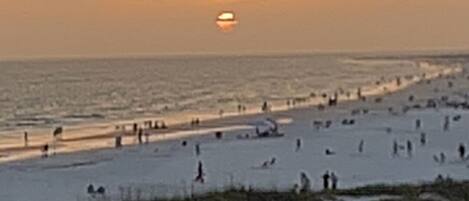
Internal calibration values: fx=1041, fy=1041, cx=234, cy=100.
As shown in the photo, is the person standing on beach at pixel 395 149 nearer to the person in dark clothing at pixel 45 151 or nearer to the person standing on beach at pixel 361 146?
the person standing on beach at pixel 361 146

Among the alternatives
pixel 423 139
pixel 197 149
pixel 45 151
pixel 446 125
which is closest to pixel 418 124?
pixel 446 125

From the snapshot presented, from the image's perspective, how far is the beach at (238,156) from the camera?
3559 centimetres

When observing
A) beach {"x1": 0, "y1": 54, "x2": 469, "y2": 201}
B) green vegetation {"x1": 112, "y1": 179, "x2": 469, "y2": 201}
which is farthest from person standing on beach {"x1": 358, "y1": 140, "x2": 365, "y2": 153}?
green vegetation {"x1": 112, "y1": 179, "x2": 469, "y2": 201}

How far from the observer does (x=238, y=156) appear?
149 feet

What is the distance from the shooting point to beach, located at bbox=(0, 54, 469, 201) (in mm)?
35594

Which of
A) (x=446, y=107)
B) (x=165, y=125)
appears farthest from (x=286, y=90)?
(x=165, y=125)

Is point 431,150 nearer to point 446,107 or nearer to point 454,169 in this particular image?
point 454,169

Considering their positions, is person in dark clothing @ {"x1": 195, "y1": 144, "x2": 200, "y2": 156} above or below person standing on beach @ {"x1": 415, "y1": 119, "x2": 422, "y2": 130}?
below

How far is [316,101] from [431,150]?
50.7 meters

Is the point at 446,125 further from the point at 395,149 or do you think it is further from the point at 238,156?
the point at 238,156

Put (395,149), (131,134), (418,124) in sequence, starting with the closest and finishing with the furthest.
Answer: (395,149) → (418,124) → (131,134)

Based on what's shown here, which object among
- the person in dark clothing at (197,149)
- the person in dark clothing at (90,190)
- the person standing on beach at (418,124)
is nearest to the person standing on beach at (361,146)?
the person in dark clothing at (197,149)

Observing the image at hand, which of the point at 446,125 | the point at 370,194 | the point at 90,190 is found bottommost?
the point at 90,190

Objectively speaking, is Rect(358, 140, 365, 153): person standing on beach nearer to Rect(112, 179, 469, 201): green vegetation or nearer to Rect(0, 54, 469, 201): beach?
Rect(0, 54, 469, 201): beach
